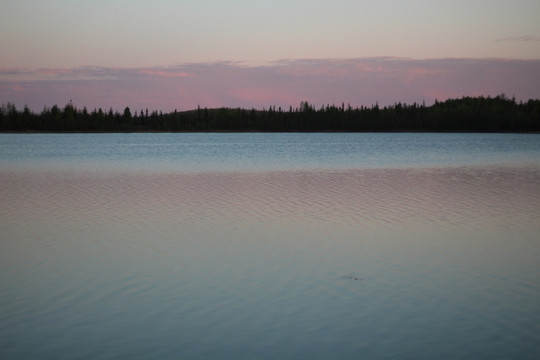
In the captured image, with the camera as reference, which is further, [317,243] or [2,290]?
[317,243]

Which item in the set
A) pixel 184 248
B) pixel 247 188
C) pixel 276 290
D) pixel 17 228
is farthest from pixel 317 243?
pixel 247 188

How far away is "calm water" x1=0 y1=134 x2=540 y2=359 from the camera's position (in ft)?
28.4

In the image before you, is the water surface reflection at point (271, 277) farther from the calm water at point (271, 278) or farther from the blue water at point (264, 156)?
the blue water at point (264, 156)

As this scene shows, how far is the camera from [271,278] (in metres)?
12.4

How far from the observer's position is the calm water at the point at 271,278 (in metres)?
8.65

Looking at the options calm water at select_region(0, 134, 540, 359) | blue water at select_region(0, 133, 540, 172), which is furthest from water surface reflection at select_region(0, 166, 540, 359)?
blue water at select_region(0, 133, 540, 172)

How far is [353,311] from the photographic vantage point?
33.1 ft

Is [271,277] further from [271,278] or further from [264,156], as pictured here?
[264,156]

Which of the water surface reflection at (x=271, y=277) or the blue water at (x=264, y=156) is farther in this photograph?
the blue water at (x=264, y=156)

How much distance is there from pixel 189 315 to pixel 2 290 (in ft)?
13.9

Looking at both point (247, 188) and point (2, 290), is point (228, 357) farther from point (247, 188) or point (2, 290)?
point (247, 188)

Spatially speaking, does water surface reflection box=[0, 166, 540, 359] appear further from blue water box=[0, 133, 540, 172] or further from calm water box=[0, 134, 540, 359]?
blue water box=[0, 133, 540, 172]

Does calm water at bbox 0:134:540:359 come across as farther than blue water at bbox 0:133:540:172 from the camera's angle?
No

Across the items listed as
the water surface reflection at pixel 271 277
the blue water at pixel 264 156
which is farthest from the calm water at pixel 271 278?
the blue water at pixel 264 156
